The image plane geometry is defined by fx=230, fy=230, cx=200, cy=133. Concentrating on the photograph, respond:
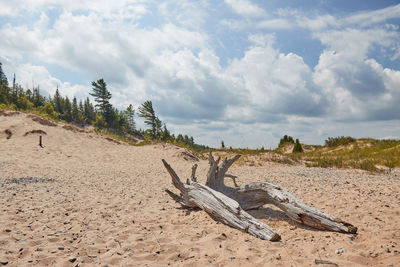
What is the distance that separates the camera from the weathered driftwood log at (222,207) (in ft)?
15.1

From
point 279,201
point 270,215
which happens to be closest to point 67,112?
point 270,215

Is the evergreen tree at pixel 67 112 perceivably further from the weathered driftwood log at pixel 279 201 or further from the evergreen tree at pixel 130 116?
the weathered driftwood log at pixel 279 201

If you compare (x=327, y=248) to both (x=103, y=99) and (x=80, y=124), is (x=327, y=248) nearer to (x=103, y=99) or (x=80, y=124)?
(x=103, y=99)

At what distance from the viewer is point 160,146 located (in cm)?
2395

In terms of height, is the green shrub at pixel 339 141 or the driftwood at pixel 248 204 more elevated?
the green shrub at pixel 339 141

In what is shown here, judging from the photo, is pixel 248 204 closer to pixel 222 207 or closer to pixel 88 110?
pixel 222 207

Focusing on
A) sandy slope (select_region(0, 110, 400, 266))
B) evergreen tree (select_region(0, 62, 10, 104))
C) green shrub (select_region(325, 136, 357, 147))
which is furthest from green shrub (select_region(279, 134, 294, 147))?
evergreen tree (select_region(0, 62, 10, 104))

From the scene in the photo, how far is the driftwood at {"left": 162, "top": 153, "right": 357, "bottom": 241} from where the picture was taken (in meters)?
4.67

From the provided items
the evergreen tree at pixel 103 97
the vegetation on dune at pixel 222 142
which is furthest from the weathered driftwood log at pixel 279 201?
the evergreen tree at pixel 103 97

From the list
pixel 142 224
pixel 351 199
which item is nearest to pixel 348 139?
pixel 351 199

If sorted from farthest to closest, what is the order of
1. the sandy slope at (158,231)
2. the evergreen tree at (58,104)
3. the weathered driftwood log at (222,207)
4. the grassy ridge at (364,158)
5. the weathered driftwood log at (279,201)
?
the evergreen tree at (58,104)
the grassy ridge at (364,158)
the weathered driftwood log at (279,201)
the weathered driftwood log at (222,207)
the sandy slope at (158,231)

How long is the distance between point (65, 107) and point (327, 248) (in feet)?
308

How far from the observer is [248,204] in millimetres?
6445

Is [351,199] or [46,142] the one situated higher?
[46,142]
